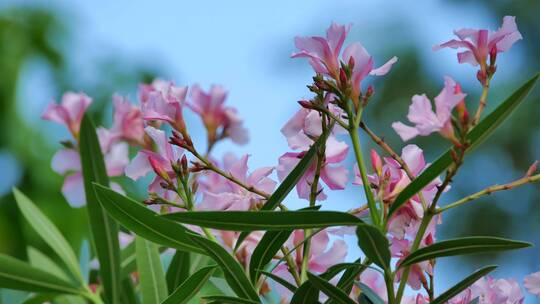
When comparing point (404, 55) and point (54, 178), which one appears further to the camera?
point (404, 55)

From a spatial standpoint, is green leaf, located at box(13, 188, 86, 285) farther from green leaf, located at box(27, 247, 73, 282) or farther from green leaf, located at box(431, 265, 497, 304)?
green leaf, located at box(431, 265, 497, 304)

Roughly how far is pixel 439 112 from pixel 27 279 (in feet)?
1.32

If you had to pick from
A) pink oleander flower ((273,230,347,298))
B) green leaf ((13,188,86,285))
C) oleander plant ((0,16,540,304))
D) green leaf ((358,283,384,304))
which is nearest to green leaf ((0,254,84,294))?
oleander plant ((0,16,540,304))

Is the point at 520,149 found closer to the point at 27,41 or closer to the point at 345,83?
the point at 27,41

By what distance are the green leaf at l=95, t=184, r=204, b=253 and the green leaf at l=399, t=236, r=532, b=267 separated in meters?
0.16

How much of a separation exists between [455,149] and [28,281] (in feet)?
1.37

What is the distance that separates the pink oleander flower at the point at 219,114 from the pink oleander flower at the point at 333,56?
40cm

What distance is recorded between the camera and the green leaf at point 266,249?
621 millimetres

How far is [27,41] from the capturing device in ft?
29.5

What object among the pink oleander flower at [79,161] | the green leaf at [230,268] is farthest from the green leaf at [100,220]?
the green leaf at [230,268]

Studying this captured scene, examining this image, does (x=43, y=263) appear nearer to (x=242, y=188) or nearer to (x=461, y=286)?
(x=242, y=188)

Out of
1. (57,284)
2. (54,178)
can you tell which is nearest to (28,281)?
(57,284)

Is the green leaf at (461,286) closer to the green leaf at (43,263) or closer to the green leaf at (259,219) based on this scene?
the green leaf at (259,219)

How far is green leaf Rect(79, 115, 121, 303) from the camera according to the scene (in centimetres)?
83
